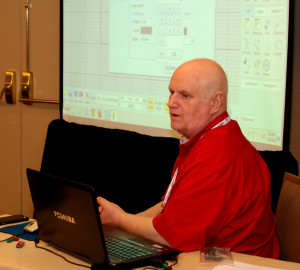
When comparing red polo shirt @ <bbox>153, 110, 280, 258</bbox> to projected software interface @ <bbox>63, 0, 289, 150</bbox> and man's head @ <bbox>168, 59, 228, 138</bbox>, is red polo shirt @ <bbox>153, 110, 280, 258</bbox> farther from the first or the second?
projected software interface @ <bbox>63, 0, 289, 150</bbox>

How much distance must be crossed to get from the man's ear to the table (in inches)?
23.0

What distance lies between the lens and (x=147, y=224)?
1862 millimetres

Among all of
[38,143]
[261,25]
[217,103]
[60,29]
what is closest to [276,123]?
[261,25]

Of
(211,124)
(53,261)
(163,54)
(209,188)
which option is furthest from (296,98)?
(53,261)

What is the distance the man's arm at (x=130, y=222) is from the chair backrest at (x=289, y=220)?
1.88 feet

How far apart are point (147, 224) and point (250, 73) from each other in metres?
1.23

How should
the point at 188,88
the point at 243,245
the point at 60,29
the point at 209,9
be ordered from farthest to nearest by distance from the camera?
the point at 60,29 < the point at 209,9 < the point at 188,88 < the point at 243,245

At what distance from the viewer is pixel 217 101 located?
2039 mm

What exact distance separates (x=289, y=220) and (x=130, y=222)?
70 centimetres

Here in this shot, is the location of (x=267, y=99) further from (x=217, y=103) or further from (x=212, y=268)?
(x=212, y=268)

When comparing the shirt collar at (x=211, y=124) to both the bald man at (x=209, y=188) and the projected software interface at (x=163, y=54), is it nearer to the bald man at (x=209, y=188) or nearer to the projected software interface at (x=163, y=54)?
the bald man at (x=209, y=188)

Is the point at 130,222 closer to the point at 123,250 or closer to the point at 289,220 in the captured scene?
the point at 123,250

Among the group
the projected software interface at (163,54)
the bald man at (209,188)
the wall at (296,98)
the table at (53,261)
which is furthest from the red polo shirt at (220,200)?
the wall at (296,98)

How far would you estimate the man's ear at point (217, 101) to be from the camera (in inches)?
80.1
